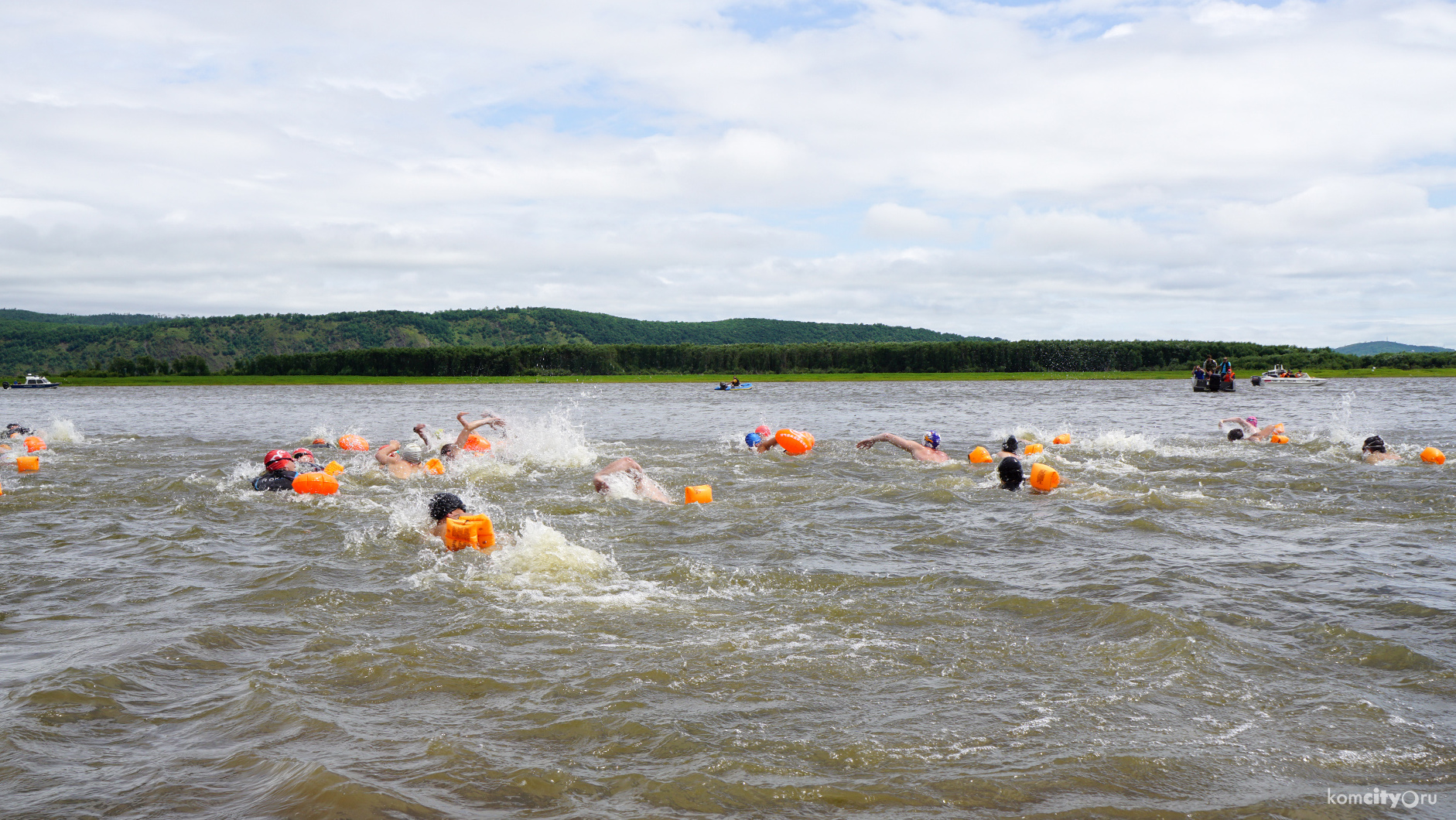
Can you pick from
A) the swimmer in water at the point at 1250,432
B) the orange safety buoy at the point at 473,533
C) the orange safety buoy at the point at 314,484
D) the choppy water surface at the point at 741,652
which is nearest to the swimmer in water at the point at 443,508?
the choppy water surface at the point at 741,652

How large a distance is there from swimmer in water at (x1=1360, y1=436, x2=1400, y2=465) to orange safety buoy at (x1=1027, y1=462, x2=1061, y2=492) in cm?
798

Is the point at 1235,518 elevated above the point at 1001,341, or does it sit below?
below

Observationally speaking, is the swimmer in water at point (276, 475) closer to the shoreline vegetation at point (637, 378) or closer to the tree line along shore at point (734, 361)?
the shoreline vegetation at point (637, 378)

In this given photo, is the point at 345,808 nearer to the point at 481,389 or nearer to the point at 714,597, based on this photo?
the point at 714,597

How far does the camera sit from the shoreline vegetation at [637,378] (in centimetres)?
9656

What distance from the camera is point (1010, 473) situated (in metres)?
14.3

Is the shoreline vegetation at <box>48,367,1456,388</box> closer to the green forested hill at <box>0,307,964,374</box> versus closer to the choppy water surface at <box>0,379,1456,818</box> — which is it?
the green forested hill at <box>0,307,964,374</box>

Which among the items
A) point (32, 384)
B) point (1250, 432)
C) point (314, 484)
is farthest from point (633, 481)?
point (32, 384)

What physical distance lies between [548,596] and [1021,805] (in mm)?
5052

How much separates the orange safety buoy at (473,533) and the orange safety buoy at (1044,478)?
8.54 metres

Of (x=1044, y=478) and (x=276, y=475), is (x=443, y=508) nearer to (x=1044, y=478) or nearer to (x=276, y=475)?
(x=276, y=475)

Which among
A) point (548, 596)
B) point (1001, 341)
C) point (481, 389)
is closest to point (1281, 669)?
point (548, 596)

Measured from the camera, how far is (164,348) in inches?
6811

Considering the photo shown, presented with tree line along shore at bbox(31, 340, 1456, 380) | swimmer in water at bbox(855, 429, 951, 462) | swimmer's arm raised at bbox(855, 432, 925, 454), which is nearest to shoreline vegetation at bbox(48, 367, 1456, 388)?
tree line along shore at bbox(31, 340, 1456, 380)
